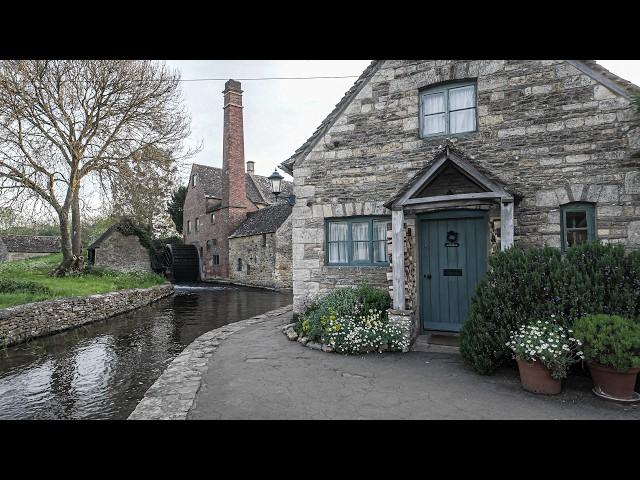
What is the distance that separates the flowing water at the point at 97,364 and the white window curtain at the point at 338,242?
3.74 m

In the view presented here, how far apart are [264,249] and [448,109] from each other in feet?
52.8

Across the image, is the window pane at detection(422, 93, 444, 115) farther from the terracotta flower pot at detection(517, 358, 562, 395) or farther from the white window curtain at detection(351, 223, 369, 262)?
the terracotta flower pot at detection(517, 358, 562, 395)

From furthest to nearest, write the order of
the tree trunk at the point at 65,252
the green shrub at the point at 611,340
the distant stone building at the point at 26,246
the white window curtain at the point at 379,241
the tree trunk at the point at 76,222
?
the distant stone building at the point at 26,246 → the tree trunk at the point at 76,222 → the tree trunk at the point at 65,252 → the white window curtain at the point at 379,241 → the green shrub at the point at 611,340

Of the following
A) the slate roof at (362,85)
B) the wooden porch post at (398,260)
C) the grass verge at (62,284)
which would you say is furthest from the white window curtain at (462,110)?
the grass verge at (62,284)

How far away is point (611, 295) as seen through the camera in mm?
4625

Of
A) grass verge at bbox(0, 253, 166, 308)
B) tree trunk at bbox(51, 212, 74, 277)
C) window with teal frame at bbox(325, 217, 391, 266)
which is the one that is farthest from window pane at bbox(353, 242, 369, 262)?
tree trunk at bbox(51, 212, 74, 277)

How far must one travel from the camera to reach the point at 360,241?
802 centimetres

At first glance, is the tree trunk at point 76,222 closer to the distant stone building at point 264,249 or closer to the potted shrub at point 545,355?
the distant stone building at point 264,249

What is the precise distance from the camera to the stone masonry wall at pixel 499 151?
6.03 m

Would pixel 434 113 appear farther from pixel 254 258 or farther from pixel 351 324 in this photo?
pixel 254 258

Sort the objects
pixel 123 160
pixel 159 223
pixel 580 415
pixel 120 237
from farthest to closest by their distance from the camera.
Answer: pixel 159 223 → pixel 120 237 → pixel 123 160 → pixel 580 415
